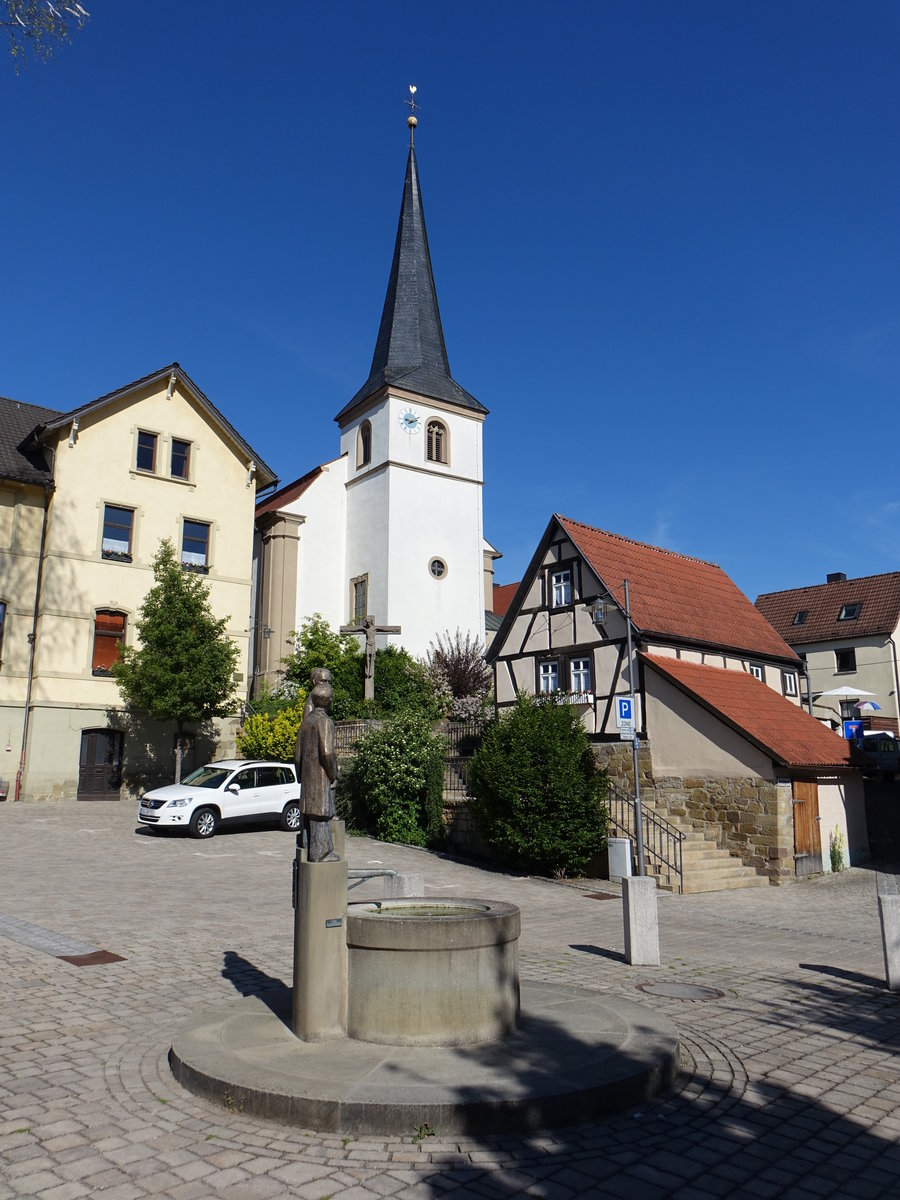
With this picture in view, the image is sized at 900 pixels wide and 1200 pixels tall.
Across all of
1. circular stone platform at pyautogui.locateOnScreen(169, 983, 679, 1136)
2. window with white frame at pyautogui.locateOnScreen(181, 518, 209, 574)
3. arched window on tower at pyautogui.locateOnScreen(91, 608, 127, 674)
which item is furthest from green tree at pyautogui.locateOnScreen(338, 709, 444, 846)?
circular stone platform at pyautogui.locateOnScreen(169, 983, 679, 1136)

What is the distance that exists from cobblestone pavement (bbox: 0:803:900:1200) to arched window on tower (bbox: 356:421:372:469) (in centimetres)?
2633

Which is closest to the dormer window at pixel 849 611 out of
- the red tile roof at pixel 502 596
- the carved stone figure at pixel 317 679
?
the red tile roof at pixel 502 596

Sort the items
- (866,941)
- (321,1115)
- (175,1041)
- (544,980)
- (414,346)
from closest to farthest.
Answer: (321,1115)
(175,1041)
(544,980)
(866,941)
(414,346)

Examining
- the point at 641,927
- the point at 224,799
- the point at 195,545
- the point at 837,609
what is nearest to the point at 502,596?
the point at 837,609

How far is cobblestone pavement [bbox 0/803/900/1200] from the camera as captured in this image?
4320 millimetres

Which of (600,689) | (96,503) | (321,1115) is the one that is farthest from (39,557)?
(321,1115)

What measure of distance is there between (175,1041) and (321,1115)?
5.02ft

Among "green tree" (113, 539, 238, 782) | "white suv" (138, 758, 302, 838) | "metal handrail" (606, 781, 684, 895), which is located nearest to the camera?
"metal handrail" (606, 781, 684, 895)

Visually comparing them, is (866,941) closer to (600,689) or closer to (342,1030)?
(342,1030)

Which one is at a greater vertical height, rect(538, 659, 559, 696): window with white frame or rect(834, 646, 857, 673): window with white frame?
rect(834, 646, 857, 673): window with white frame

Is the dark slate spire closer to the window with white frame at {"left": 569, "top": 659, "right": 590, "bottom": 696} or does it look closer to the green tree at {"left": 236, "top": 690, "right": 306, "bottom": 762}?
the green tree at {"left": 236, "top": 690, "right": 306, "bottom": 762}

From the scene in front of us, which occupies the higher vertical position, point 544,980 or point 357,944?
point 357,944

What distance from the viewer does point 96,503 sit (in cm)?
2755

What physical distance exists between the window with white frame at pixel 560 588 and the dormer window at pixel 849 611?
26.4 m
